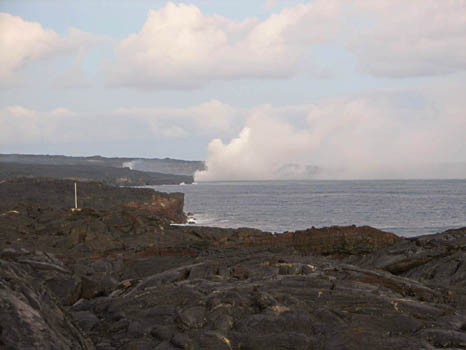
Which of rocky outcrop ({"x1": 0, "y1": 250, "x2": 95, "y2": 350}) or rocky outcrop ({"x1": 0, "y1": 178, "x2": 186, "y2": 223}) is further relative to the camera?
rocky outcrop ({"x1": 0, "y1": 178, "x2": 186, "y2": 223})

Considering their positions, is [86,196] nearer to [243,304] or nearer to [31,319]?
[243,304]

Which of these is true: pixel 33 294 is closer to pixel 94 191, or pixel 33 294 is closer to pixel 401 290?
pixel 401 290

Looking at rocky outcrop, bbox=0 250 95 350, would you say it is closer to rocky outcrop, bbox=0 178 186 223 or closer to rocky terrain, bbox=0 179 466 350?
rocky terrain, bbox=0 179 466 350

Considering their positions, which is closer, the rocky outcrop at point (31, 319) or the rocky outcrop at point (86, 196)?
the rocky outcrop at point (31, 319)

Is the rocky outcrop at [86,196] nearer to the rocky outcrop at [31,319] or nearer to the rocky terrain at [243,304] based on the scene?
the rocky terrain at [243,304]

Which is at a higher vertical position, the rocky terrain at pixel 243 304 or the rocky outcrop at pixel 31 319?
the rocky outcrop at pixel 31 319

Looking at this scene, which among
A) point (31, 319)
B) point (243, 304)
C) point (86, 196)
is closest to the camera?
point (31, 319)

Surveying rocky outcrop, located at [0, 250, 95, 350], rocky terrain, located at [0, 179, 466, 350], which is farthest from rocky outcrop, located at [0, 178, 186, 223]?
rocky outcrop, located at [0, 250, 95, 350]

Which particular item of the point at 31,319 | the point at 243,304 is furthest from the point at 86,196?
the point at 31,319

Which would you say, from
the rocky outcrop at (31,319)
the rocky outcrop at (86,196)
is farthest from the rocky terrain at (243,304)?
the rocky outcrop at (86,196)

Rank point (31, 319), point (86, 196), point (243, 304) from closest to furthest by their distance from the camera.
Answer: point (31, 319), point (243, 304), point (86, 196)

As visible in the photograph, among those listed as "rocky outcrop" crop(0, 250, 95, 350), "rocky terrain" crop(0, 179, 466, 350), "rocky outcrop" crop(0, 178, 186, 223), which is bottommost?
"rocky outcrop" crop(0, 178, 186, 223)

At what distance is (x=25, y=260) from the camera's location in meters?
15.7

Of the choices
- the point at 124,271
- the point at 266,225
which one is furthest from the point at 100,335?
the point at 266,225
